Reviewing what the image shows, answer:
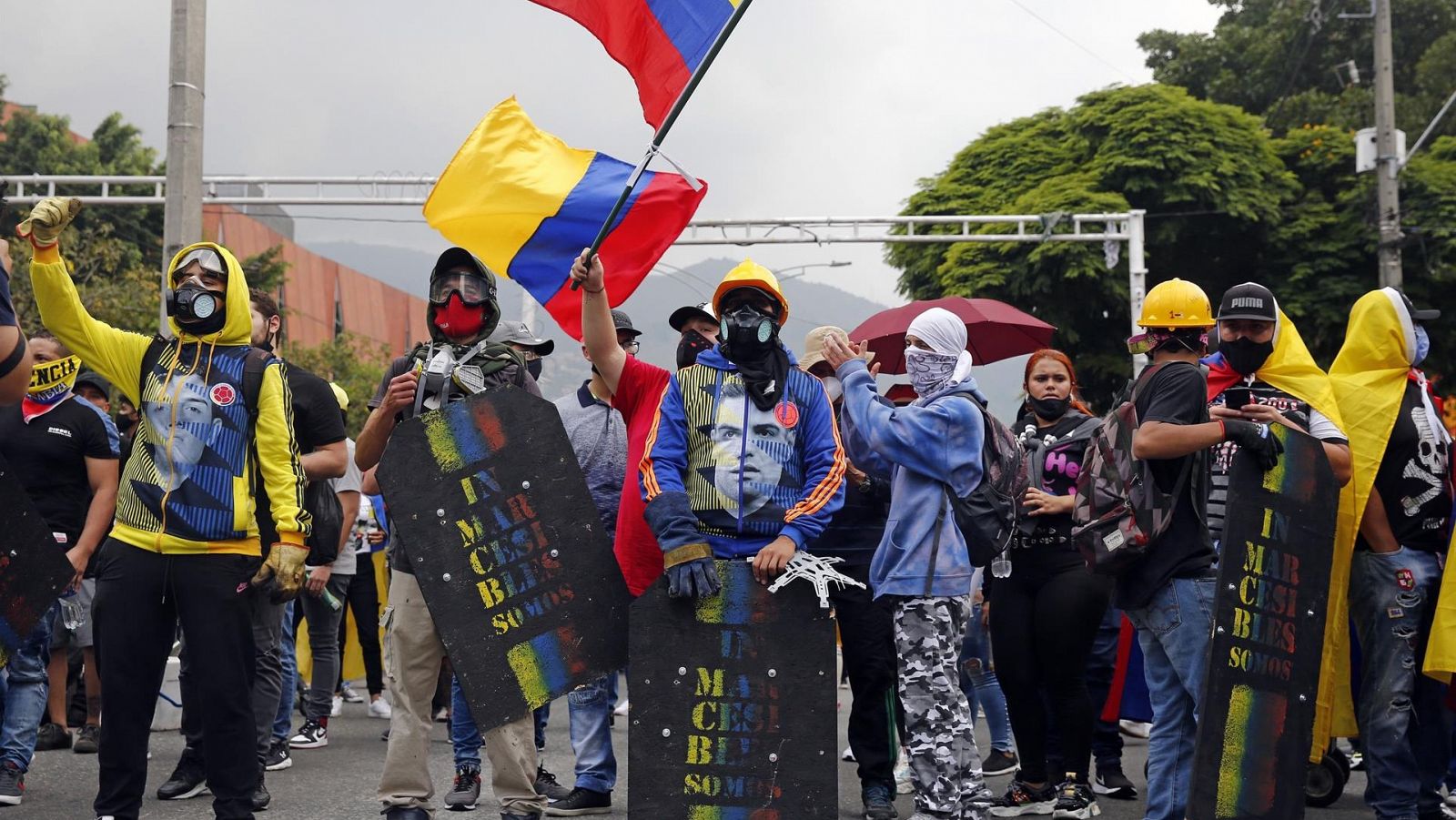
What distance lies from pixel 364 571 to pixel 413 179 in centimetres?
1337

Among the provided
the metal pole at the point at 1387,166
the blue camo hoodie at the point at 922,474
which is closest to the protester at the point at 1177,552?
the blue camo hoodie at the point at 922,474

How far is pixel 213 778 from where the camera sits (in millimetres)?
5539

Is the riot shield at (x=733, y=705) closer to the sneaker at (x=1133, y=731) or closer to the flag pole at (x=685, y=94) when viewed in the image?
the flag pole at (x=685, y=94)

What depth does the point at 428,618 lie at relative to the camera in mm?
5555

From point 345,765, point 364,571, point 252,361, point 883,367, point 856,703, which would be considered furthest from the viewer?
point 364,571

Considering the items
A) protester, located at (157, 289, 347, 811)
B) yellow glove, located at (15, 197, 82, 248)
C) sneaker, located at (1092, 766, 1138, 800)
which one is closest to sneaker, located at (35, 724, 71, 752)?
protester, located at (157, 289, 347, 811)

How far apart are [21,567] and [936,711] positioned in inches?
141

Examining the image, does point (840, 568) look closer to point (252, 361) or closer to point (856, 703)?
point (856, 703)

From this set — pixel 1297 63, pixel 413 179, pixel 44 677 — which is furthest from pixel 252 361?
pixel 1297 63

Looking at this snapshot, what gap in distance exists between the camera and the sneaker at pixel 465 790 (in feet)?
22.9

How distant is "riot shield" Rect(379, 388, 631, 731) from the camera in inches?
208

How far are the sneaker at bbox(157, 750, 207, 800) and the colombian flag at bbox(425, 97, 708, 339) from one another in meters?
2.93

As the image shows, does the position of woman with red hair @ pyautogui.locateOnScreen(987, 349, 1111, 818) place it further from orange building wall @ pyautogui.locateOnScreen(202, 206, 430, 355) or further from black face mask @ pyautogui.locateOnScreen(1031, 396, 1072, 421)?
orange building wall @ pyautogui.locateOnScreen(202, 206, 430, 355)

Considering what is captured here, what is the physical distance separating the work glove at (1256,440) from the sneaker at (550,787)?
3.51m
